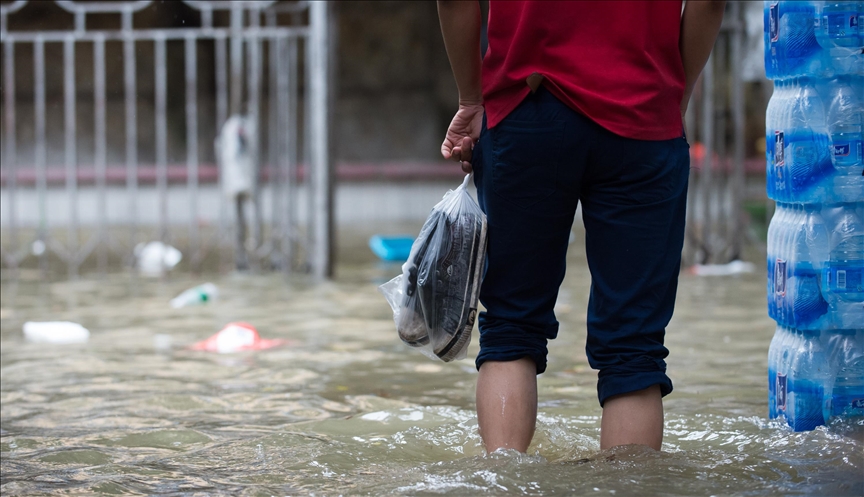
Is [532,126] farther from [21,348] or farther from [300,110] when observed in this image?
[300,110]

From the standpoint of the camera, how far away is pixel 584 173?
2100 millimetres

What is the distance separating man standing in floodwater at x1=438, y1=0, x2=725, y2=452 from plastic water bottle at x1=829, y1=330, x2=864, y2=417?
1.80 ft

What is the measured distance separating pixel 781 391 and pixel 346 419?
118 centimetres

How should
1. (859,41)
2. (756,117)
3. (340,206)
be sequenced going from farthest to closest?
(756,117)
(340,206)
(859,41)

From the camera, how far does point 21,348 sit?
4184 mm

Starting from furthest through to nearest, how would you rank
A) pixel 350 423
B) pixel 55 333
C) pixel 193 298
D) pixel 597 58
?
pixel 193 298
pixel 55 333
pixel 350 423
pixel 597 58

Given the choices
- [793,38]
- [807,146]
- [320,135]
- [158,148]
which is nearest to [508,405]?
[807,146]

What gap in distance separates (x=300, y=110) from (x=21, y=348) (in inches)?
468

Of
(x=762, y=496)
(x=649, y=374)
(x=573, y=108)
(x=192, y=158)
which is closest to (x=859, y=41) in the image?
(x=573, y=108)

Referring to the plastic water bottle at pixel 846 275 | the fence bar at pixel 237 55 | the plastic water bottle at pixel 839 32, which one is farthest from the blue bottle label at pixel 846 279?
the fence bar at pixel 237 55

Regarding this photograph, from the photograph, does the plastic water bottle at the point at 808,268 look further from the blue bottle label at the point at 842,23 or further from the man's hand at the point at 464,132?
the man's hand at the point at 464,132

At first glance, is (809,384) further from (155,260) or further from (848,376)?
(155,260)

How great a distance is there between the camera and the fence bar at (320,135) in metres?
6.46

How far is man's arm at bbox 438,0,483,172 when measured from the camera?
2062 mm
